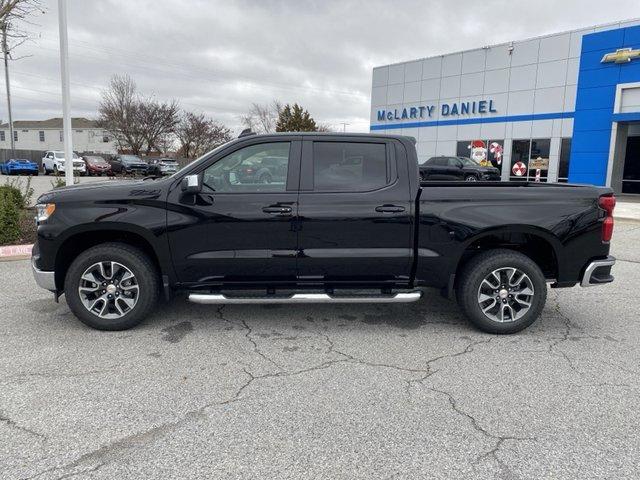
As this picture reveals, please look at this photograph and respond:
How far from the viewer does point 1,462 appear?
2.57 meters

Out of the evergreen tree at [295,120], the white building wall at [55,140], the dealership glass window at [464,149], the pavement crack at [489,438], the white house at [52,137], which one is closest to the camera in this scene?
the pavement crack at [489,438]

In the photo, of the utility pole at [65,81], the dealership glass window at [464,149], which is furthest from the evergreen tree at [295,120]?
the utility pole at [65,81]

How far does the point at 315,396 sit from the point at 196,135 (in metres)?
57.3

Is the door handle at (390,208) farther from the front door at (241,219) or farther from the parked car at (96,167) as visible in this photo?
the parked car at (96,167)

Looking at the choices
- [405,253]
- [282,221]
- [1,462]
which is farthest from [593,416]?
[1,462]

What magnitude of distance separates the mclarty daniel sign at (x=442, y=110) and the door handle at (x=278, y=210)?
25.5 m

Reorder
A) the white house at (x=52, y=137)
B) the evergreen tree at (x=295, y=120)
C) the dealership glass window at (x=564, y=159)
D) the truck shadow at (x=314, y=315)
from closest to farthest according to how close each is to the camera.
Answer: the truck shadow at (x=314, y=315) → the dealership glass window at (x=564, y=159) → the evergreen tree at (x=295, y=120) → the white house at (x=52, y=137)

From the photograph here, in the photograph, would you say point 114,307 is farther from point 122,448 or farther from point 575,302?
point 575,302

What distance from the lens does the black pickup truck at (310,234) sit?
4391 millimetres

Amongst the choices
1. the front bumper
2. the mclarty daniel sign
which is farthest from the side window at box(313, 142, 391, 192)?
the mclarty daniel sign

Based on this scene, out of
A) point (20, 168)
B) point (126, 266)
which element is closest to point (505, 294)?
point (126, 266)

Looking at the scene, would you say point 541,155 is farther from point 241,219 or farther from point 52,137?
point 52,137

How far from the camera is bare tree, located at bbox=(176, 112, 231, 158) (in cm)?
5648

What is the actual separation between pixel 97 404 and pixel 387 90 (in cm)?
3145
